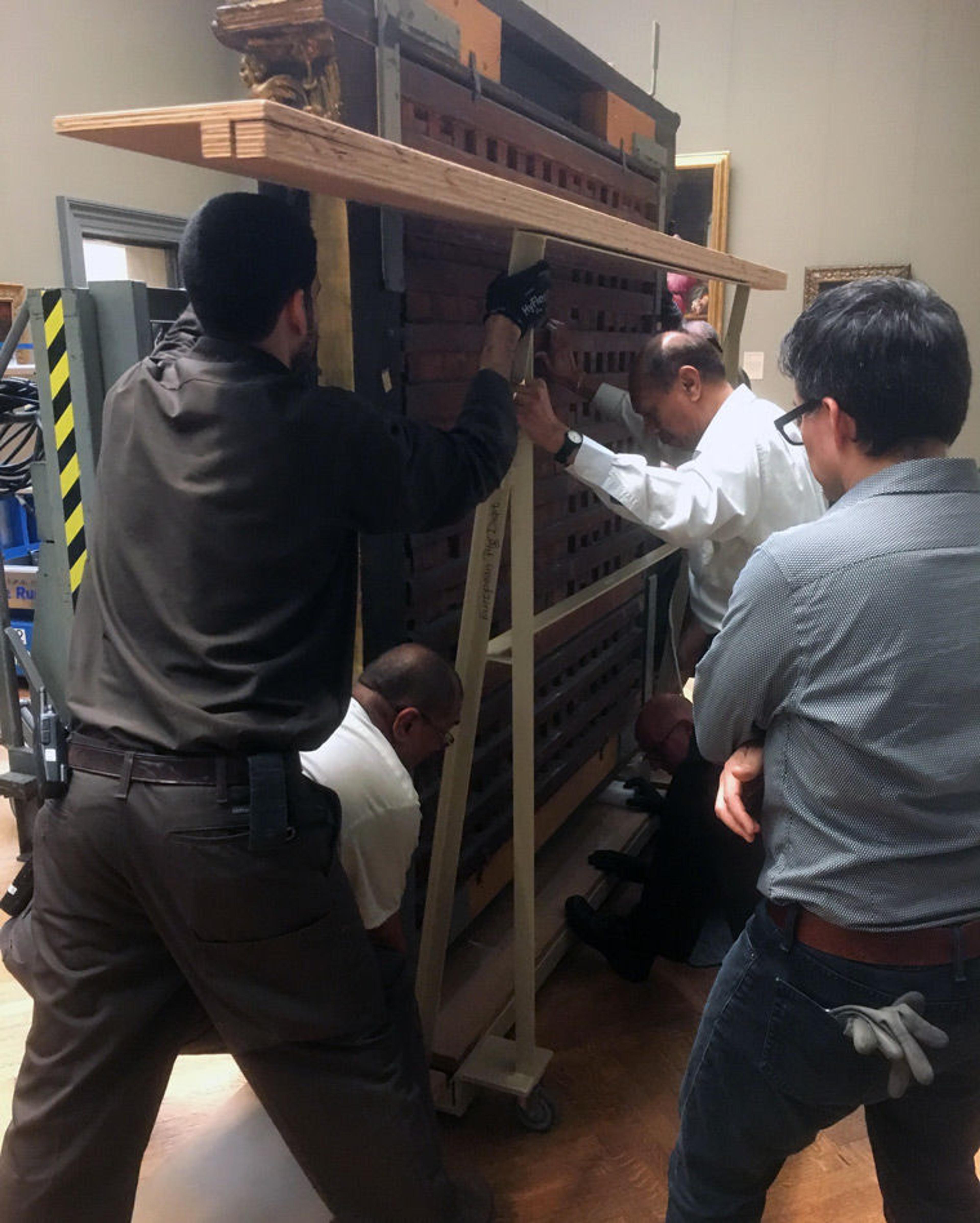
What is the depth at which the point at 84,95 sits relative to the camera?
567 centimetres

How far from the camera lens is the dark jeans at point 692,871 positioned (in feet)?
7.97

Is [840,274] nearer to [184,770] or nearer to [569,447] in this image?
[569,447]

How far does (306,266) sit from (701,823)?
5.38ft

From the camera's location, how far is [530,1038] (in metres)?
2.06

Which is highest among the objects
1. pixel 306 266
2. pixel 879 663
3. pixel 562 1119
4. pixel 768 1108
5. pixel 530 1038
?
pixel 306 266

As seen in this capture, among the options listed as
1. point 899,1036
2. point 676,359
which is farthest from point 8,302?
point 899,1036

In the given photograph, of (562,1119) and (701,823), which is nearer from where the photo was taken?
(562,1119)

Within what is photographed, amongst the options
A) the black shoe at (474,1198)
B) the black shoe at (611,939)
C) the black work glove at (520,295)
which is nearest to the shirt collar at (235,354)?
the black work glove at (520,295)

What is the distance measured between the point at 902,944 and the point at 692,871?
1.28 meters

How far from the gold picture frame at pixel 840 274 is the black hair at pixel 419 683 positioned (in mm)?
4399

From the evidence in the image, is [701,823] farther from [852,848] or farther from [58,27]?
[58,27]

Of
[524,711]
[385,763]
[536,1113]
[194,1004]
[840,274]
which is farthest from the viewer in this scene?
[840,274]

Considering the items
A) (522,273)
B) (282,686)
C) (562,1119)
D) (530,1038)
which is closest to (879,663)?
(282,686)

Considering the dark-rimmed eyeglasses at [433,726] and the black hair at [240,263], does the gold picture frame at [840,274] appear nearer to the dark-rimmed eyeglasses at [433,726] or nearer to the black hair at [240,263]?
the dark-rimmed eyeglasses at [433,726]
